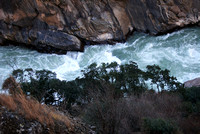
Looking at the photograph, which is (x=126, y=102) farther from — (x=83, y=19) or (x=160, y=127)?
(x=83, y=19)

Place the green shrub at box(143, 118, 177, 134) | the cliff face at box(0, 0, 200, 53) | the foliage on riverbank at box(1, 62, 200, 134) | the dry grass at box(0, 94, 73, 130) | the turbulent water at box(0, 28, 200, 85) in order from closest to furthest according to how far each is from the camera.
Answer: the dry grass at box(0, 94, 73, 130), the green shrub at box(143, 118, 177, 134), the foliage on riverbank at box(1, 62, 200, 134), the turbulent water at box(0, 28, 200, 85), the cliff face at box(0, 0, 200, 53)

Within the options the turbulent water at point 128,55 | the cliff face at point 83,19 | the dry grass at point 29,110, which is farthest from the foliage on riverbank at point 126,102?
the cliff face at point 83,19

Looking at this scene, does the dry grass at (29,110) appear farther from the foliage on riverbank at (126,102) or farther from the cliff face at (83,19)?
the cliff face at (83,19)

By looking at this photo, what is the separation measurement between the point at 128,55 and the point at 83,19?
18.6 ft

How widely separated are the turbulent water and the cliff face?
2.89 feet

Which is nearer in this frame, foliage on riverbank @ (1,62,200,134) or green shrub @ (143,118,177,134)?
green shrub @ (143,118,177,134)

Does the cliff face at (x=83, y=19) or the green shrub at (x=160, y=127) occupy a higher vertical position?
the cliff face at (x=83, y=19)

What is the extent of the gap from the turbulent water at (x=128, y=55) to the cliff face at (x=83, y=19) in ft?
2.89

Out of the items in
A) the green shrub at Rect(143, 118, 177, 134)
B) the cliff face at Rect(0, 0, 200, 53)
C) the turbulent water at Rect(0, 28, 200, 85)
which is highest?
the cliff face at Rect(0, 0, 200, 53)

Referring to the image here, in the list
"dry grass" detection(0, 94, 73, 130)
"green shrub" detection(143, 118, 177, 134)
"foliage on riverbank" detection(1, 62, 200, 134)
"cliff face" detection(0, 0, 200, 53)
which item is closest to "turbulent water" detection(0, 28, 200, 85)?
"cliff face" detection(0, 0, 200, 53)

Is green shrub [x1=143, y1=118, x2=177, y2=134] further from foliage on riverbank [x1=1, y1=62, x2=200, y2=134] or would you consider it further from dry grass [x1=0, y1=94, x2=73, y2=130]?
dry grass [x1=0, y1=94, x2=73, y2=130]

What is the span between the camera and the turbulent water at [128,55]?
688 inches

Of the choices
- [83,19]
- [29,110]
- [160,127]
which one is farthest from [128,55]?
Answer: [29,110]

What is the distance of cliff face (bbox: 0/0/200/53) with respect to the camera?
63.9ft
